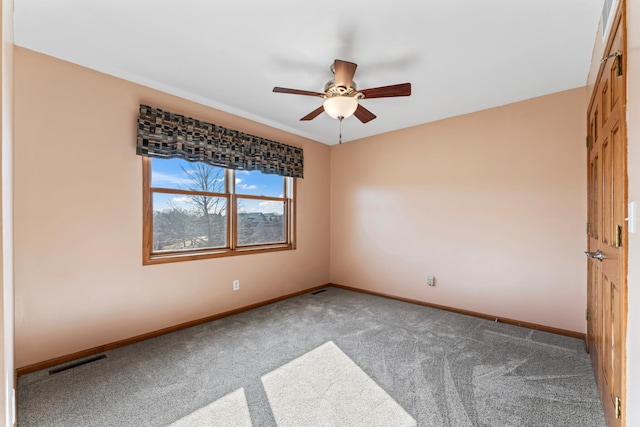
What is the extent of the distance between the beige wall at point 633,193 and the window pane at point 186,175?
11.3ft

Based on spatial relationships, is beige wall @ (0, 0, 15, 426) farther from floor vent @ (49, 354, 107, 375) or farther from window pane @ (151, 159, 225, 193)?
window pane @ (151, 159, 225, 193)

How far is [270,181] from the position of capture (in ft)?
13.8

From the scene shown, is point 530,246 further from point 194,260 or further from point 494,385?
point 194,260

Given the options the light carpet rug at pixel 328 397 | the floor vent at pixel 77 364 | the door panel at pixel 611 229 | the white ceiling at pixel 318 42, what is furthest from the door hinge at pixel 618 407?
Answer: the floor vent at pixel 77 364

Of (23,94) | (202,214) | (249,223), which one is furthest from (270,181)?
(23,94)

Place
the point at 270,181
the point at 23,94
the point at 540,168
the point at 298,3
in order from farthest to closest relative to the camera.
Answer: the point at 270,181 → the point at 540,168 → the point at 23,94 → the point at 298,3

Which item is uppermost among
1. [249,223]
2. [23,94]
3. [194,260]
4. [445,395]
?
[23,94]

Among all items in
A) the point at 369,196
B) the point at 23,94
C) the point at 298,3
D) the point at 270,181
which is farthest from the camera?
the point at 369,196

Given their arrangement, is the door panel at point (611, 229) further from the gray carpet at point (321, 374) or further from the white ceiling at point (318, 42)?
the white ceiling at point (318, 42)

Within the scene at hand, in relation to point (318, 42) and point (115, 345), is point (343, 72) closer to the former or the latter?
point (318, 42)

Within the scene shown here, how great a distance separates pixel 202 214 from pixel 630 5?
363 cm

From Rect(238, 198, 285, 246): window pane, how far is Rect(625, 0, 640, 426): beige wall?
11.4 ft

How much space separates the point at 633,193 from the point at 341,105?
1.81 m

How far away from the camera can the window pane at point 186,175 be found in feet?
9.98
